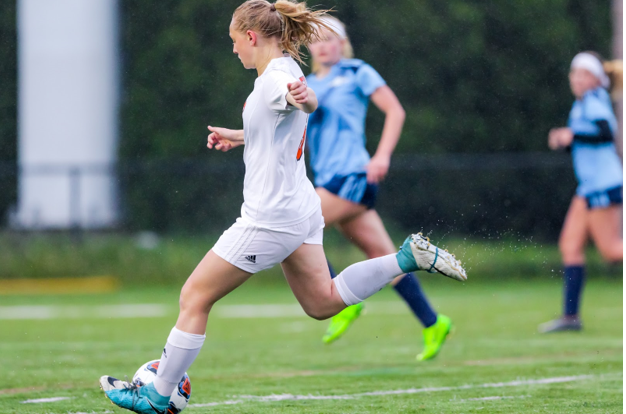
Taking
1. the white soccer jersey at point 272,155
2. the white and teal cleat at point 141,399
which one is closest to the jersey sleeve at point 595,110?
the white soccer jersey at point 272,155

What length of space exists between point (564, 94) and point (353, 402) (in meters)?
15.6

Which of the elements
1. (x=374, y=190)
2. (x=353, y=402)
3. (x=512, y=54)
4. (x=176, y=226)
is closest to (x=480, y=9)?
(x=512, y=54)

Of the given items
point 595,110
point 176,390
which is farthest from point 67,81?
point 176,390

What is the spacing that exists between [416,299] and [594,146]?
Result: 3.10 m

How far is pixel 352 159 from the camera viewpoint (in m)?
6.29

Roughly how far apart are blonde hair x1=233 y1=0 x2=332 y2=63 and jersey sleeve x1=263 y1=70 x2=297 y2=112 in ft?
0.92

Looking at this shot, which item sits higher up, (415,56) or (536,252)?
(415,56)

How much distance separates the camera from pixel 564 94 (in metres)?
19.4

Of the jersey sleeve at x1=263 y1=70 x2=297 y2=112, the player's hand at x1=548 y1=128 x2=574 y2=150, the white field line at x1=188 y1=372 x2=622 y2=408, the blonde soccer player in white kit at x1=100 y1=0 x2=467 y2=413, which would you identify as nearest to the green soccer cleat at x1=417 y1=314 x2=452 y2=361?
the white field line at x1=188 y1=372 x2=622 y2=408

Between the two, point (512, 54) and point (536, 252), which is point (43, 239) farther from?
point (512, 54)

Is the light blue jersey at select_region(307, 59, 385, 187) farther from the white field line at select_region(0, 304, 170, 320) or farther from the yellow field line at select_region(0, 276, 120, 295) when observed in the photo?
the yellow field line at select_region(0, 276, 120, 295)

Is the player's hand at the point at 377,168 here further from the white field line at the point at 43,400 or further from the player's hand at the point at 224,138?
the white field line at the point at 43,400

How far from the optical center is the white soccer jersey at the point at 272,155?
4.03 m

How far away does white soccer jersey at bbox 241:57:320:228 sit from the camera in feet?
13.2
